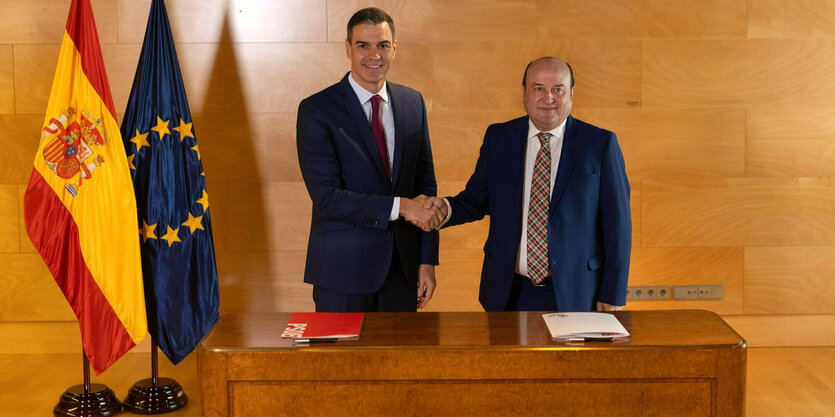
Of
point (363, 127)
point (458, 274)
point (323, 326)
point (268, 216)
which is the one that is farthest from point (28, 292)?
point (323, 326)

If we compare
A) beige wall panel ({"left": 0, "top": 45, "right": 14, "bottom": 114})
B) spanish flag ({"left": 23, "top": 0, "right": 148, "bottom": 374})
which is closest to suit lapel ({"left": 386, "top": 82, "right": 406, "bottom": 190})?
spanish flag ({"left": 23, "top": 0, "right": 148, "bottom": 374})

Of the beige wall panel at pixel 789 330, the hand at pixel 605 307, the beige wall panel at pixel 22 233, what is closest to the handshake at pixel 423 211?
the hand at pixel 605 307

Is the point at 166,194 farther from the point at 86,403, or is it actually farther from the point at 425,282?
the point at 425,282

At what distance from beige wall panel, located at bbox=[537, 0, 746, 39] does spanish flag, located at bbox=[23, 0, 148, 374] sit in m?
2.51

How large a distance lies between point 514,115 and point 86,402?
2780 millimetres

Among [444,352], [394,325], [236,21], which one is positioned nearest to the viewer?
[444,352]

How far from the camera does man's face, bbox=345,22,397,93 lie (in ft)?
10.8

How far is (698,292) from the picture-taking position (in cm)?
490

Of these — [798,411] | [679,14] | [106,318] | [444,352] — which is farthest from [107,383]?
[679,14]

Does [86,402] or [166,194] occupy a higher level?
[166,194]

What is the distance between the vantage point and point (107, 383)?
14.2 ft

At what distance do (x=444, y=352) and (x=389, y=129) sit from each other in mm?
1460

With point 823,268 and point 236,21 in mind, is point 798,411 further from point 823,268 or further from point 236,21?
point 236,21

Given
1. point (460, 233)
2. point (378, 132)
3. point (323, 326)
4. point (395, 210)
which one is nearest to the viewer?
point (323, 326)
